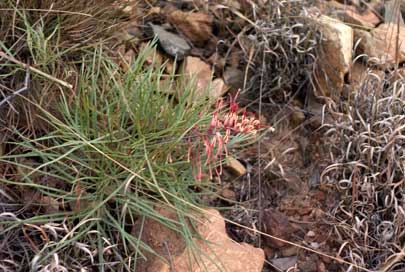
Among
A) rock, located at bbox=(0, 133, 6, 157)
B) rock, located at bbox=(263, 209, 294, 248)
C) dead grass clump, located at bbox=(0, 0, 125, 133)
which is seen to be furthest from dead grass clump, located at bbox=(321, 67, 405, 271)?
rock, located at bbox=(0, 133, 6, 157)

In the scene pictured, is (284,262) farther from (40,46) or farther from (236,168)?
(40,46)

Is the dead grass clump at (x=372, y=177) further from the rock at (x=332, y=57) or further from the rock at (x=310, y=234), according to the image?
the rock at (x=332, y=57)

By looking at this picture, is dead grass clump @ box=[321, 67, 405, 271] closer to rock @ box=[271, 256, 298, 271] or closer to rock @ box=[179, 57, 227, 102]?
rock @ box=[271, 256, 298, 271]

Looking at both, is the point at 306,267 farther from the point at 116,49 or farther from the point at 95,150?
the point at 116,49

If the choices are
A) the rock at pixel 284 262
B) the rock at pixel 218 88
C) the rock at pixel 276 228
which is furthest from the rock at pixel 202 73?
the rock at pixel 284 262

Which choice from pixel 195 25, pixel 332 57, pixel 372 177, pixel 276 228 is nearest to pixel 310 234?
pixel 276 228

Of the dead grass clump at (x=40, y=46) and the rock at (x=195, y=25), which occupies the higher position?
the dead grass clump at (x=40, y=46)

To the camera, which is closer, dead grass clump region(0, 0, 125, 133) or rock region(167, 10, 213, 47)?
dead grass clump region(0, 0, 125, 133)
